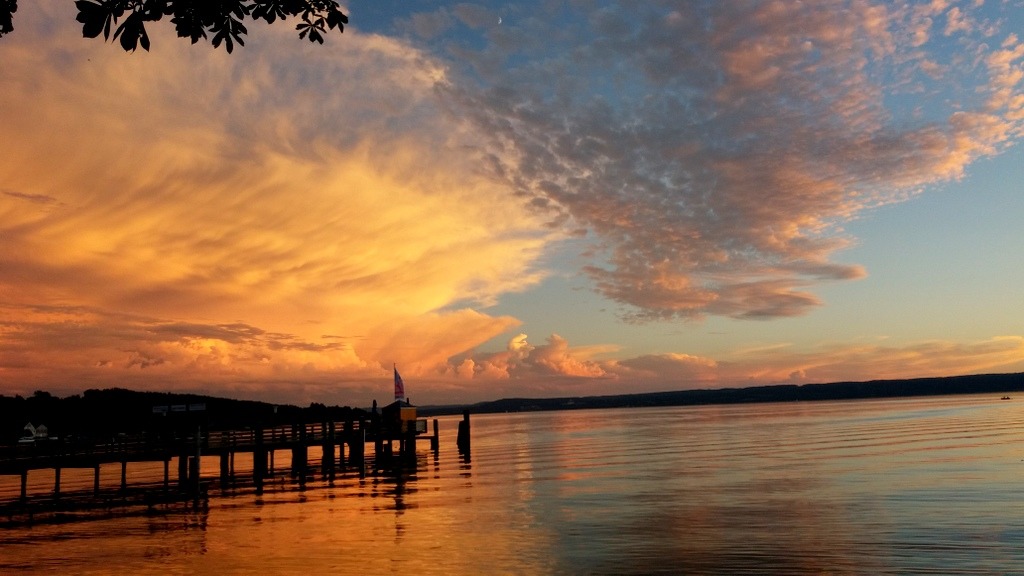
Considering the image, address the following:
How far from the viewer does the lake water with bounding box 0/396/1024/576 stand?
2220 centimetres

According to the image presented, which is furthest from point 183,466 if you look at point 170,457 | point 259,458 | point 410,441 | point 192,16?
point 192,16

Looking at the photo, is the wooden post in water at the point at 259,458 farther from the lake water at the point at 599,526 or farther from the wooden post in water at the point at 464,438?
the wooden post in water at the point at 464,438

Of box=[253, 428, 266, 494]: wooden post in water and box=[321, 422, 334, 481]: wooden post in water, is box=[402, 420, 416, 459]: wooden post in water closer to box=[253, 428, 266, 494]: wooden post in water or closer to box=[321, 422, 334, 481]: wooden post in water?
box=[321, 422, 334, 481]: wooden post in water

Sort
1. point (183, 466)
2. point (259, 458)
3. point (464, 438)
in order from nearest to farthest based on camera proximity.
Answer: point (183, 466), point (259, 458), point (464, 438)

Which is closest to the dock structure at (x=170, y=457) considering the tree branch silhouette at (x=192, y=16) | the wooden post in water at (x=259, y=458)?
the wooden post in water at (x=259, y=458)

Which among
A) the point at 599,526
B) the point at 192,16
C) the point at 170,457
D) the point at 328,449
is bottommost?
the point at 599,526

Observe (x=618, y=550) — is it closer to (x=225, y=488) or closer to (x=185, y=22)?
(x=185, y=22)

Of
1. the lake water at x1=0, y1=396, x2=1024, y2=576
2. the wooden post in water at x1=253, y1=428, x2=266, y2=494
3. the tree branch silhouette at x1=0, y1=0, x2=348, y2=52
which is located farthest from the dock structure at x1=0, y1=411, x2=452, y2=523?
the tree branch silhouette at x1=0, y1=0, x2=348, y2=52

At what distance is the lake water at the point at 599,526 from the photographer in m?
22.2

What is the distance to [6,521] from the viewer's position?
35.1 metres

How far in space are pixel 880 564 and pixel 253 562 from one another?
57.3 ft

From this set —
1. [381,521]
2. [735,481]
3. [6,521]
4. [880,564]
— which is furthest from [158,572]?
[735,481]

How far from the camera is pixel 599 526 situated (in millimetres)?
28719

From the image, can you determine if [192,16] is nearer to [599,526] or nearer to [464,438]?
[599,526]
